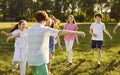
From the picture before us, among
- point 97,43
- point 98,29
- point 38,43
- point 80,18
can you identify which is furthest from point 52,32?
point 80,18

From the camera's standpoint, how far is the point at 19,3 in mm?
75188

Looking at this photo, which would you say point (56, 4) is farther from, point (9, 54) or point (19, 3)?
point (9, 54)

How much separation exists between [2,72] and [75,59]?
3.44m

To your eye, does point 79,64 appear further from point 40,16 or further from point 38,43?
point 40,16

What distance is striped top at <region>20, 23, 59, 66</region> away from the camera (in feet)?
20.5

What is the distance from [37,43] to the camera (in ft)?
20.8

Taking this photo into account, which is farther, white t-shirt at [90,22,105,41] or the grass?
white t-shirt at [90,22,105,41]

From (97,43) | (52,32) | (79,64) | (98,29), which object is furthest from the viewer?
(79,64)

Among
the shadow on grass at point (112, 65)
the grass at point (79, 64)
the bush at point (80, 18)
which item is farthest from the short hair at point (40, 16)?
the bush at point (80, 18)

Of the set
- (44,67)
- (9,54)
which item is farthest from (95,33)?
(44,67)

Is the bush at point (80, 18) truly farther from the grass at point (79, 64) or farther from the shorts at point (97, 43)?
the shorts at point (97, 43)

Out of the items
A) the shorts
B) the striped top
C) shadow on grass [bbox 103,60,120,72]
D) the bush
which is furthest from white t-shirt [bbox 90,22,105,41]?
the bush

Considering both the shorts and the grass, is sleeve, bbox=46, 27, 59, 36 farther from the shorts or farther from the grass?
the shorts

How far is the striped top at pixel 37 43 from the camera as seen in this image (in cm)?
626
